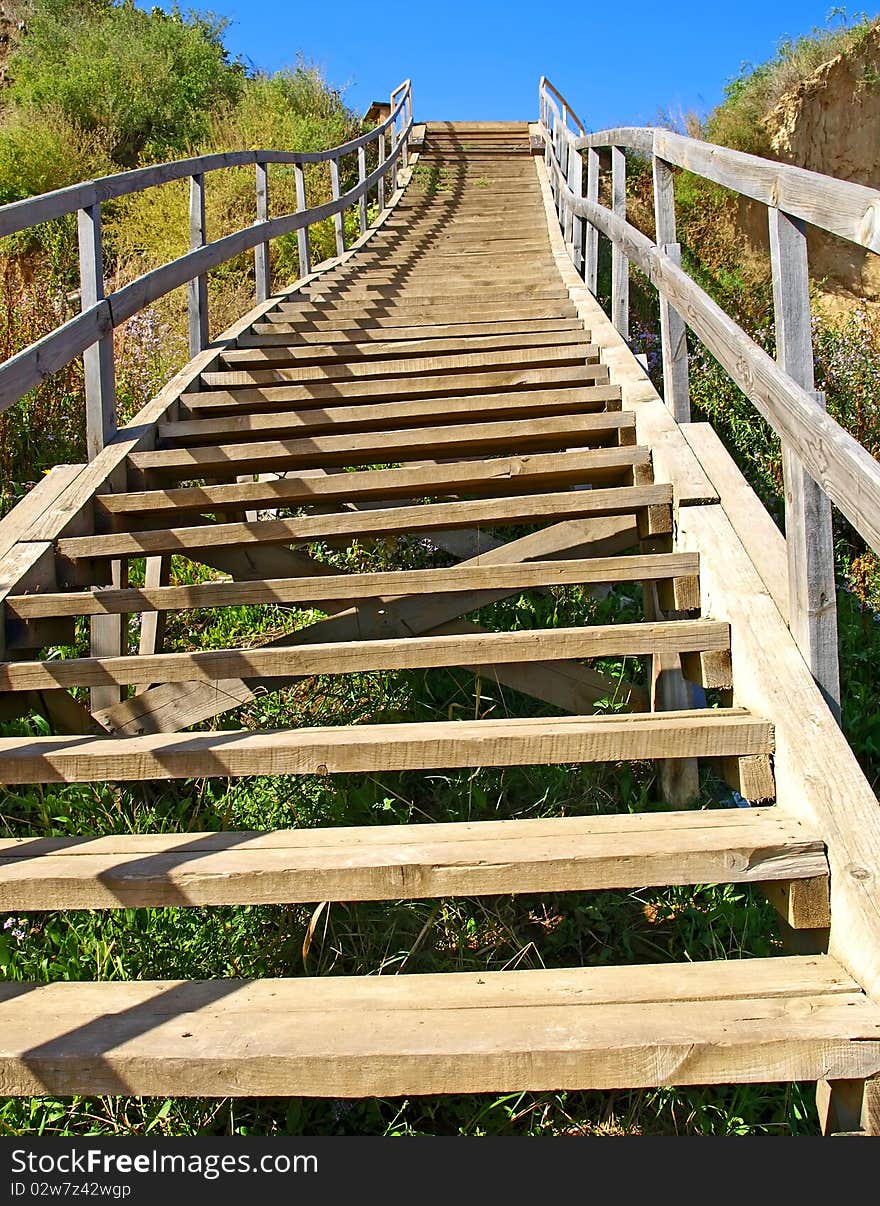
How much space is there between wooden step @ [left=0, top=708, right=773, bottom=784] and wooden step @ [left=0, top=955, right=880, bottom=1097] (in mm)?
547

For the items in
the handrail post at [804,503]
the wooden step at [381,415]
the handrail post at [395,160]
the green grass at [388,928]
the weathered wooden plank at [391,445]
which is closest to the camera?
the handrail post at [804,503]

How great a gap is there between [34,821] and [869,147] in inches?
623

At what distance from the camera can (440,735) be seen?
2.21 metres

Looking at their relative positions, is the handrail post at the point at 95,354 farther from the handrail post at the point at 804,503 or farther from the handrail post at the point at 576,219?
the handrail post at the point at 576,219

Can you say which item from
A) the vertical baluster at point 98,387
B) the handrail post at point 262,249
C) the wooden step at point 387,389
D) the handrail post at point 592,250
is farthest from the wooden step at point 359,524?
the handrail post at point 262,249

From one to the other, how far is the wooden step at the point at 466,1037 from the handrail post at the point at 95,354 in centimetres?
266

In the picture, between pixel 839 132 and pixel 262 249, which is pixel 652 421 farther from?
Answer: pixel 839 132

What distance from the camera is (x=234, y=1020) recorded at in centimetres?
164

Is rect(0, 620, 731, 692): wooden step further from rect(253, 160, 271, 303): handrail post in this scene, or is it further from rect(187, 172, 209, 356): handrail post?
rect(253, 160, 271, 303): handrail post

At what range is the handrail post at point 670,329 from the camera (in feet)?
Result: 11.4

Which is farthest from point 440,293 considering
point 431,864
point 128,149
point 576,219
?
point 128,149

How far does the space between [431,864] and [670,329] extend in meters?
2.34

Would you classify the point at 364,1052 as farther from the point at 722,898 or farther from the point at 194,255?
the point at 194,255

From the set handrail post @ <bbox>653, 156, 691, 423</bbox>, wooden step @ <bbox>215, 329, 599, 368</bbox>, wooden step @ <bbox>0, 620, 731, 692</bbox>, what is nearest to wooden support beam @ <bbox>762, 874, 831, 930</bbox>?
wooden step @ <bbox>0, 620, 731, 692</bbox>
